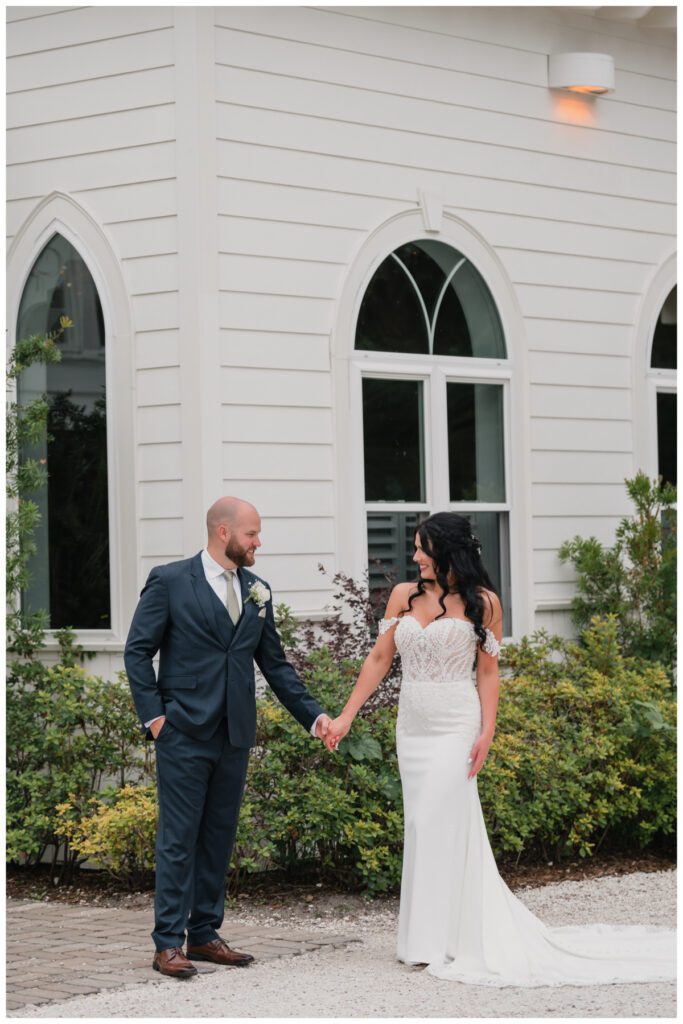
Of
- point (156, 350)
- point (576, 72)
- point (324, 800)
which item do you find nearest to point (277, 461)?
point (156, 350)

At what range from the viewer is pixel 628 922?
23.6ft

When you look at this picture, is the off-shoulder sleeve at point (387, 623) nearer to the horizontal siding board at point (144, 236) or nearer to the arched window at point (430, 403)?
the arched window at point (430, 403)

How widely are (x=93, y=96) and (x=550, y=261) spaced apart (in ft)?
10.5

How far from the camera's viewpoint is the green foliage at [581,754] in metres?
8.09

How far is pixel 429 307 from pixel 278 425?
1501 mm

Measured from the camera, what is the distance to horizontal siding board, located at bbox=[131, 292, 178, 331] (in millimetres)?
8461

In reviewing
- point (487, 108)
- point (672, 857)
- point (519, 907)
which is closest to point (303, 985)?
point (519, 907)

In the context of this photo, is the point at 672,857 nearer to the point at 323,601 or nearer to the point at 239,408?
the point at 323,601

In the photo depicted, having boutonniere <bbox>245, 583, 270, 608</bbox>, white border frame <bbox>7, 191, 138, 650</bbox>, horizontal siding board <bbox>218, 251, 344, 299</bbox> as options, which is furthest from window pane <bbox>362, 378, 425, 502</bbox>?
boutonniere <bbox>245, 583, 270, 608</bbox>

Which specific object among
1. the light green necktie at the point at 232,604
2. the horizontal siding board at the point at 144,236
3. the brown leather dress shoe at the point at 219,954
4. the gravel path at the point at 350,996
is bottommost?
the gravel path at the point at 350,996

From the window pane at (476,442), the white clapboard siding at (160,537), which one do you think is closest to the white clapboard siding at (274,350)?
the white clapboard siding at (160,537)

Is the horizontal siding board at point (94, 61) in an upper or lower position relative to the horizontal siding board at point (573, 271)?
upper

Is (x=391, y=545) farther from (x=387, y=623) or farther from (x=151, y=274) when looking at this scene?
(x=387, y=623)

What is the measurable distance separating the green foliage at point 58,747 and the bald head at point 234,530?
7.02ft
